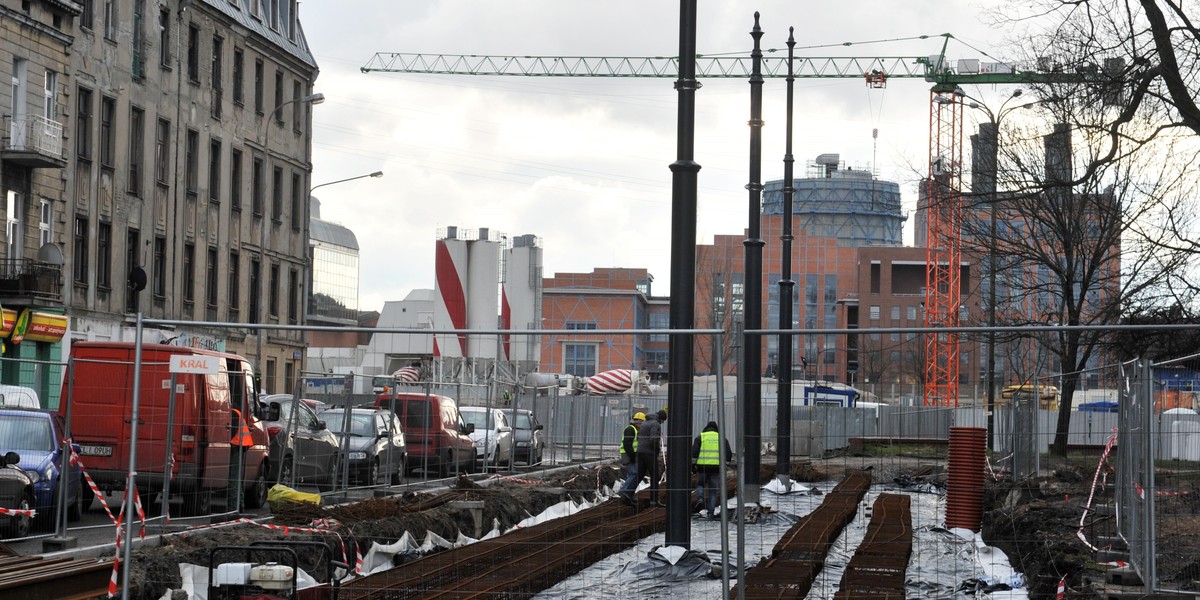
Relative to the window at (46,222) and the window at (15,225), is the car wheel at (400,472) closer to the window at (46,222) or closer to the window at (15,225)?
the window at (15,225)

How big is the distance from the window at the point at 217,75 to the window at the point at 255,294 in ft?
19.0

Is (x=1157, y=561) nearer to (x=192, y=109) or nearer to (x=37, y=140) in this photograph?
(x=37, y=140)

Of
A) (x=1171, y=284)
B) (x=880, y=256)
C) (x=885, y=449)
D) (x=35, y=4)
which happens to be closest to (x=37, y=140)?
(x=35, y=4)

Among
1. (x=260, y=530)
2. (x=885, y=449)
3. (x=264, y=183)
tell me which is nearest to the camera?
(x=885, y=449)

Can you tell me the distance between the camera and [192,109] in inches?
→ 1939

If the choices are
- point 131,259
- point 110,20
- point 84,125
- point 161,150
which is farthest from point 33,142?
point 161,150

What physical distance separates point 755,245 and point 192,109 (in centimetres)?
3194

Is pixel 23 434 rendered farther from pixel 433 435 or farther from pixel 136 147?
pixel 136 147

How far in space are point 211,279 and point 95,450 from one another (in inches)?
1340

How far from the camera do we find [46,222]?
→ 1602 inches

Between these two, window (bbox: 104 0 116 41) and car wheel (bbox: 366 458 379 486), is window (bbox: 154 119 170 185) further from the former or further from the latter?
car wheel (bbox: 366 458 379 486)

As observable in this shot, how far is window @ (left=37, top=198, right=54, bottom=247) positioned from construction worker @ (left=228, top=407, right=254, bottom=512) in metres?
24.8

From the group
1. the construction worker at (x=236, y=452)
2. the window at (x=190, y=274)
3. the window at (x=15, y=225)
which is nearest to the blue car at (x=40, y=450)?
the construction worker at (x=236, y=452)

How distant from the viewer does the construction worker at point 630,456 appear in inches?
567
